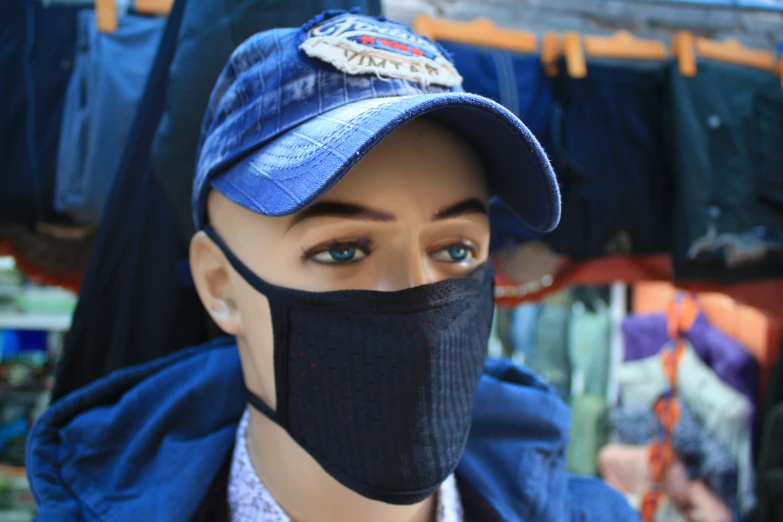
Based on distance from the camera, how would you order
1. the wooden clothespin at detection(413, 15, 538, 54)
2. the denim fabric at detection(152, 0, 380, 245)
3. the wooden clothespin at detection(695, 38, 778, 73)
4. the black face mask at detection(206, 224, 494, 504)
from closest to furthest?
1. the black face mask at detection(206, 224, 494, 504)
2. the denim fabric at detection(152, 0, 380, 245)
3. the wooden clothespin at detection(413, 15, 538, 54)
4. the wooden clothespin at detection(695, 38, 778, 73)

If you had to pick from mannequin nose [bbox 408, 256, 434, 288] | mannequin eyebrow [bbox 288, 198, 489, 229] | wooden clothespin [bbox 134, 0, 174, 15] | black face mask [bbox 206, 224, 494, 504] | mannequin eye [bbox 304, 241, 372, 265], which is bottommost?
black face mask [bbox 206, 224, 494, 504]

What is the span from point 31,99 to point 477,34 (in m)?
1.51

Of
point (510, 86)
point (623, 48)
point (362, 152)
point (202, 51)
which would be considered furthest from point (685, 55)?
point (362, 152)

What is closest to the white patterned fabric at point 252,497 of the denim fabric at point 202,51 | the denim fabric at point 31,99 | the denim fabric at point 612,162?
the denim fabric at point 202,51

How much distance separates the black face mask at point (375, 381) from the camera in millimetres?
716

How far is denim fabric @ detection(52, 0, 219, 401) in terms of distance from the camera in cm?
111

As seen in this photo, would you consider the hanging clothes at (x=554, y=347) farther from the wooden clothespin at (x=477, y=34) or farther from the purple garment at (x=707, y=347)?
the wooden clothespin at (x=477, y=34)

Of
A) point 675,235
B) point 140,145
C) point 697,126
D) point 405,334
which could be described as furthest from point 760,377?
point 140,145

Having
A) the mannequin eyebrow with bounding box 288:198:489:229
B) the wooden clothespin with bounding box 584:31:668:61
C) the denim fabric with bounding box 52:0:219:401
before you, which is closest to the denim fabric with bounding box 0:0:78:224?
the denim fabric with bounding box 52:0:219:401

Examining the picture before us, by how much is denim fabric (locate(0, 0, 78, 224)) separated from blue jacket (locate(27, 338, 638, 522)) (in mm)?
1058

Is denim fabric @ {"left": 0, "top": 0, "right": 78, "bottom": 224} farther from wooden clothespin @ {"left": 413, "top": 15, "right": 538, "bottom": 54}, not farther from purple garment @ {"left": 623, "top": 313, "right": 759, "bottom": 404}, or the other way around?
purple garment @ {"left": 623, "top": 313, "right": 759, "bottom": 404}

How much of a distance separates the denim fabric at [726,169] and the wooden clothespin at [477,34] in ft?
1.93

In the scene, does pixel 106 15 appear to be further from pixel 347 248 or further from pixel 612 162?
pixel 612 162

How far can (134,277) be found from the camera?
1.13 meters
